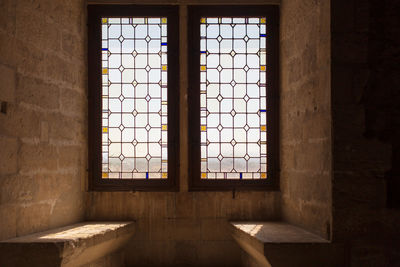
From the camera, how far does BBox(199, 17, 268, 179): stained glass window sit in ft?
11.8

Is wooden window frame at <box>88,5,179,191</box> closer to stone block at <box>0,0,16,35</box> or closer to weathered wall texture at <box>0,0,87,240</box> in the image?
weathered wall texture at <box>0,0,87,240</box>

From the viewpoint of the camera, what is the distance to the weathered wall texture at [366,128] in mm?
2395

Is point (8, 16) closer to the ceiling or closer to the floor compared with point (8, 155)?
closer to the ceiling

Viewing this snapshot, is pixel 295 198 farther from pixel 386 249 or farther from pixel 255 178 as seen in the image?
pixel 386 249

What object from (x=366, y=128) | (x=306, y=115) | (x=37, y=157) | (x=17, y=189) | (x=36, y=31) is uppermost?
(x=36, y=31)

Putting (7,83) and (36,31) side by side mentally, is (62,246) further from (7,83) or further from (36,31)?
(36,31)

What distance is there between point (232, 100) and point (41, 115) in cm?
172

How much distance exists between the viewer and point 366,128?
95.1 inches

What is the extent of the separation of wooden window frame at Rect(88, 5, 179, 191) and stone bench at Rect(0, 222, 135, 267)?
572 mm

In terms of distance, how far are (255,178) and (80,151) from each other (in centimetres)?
168

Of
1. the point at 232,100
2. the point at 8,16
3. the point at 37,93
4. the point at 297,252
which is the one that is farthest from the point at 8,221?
the point at 232,100

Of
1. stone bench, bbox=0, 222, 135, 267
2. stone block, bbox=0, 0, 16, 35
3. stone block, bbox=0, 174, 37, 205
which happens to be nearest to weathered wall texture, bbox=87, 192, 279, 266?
stone bench, bbox=0, 222, 135, 267

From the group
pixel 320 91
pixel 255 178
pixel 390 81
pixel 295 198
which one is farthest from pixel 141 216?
pixel 390 81

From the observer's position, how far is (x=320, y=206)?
2613 millimetres
